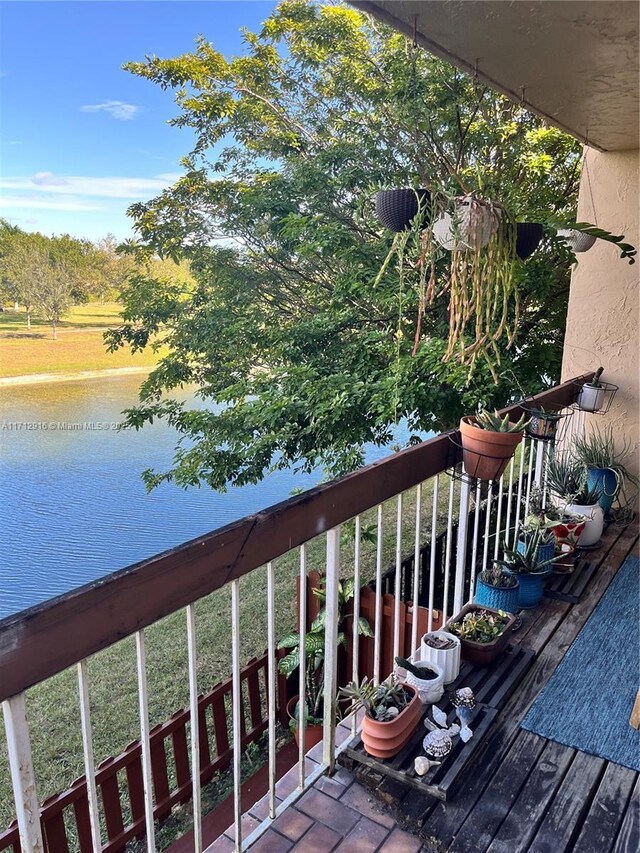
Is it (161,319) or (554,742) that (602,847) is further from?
(161,319)

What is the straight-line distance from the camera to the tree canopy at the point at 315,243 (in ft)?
16.3

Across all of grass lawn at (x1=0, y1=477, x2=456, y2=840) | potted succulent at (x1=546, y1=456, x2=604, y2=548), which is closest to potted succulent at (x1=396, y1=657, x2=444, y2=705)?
potted succulent at (x1=546, y1=456, x2=604, y2=548)

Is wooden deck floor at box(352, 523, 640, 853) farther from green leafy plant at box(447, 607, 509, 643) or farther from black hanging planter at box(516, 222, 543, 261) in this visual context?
black hanging planter at box(516, 222, 543, 261)

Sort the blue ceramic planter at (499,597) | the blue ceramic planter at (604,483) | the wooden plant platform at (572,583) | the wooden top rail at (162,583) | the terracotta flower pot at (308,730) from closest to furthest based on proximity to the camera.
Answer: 1. the wooden top rail at (162,583)
2. the blue ceramic planter at (499,597)
3. the wooden plant platform at (572,583)
4. the terracotta flower pot at (308,730)
5. the blue ceramic planter at (604,483)

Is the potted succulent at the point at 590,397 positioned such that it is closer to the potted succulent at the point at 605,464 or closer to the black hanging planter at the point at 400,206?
the potted succulent at the point at 605,464

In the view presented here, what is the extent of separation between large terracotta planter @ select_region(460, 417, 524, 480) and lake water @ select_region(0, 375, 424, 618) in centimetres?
434

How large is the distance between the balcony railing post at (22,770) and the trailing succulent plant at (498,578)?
1700 millimetres

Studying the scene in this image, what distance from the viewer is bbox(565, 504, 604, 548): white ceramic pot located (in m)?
2.73

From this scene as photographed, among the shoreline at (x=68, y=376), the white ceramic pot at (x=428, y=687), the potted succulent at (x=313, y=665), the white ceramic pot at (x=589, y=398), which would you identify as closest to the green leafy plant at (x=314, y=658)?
the potted succulent at (x=313, y=665)

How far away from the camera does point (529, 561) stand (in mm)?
2285

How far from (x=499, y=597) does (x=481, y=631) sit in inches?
11.0

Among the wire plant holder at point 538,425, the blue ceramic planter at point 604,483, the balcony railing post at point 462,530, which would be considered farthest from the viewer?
the blue ceramic planter at point 604,483

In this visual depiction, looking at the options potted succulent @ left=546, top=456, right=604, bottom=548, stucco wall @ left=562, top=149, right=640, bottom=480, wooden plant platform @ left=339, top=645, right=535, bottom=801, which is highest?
stucco wall @ left=562, top=149, right=640, bottom=480

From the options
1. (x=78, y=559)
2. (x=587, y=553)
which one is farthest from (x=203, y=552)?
(x=78, y=559)
